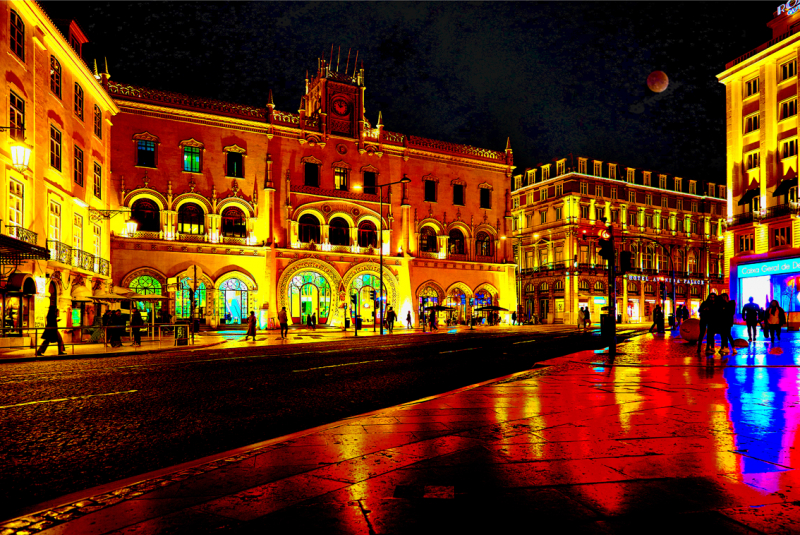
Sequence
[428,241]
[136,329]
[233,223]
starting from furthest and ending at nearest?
[428,241] < [233,223] < [136,329]

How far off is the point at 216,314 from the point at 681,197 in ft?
→ 201

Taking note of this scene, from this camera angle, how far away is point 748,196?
40.4 m

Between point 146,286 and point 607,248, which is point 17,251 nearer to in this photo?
point 607,248

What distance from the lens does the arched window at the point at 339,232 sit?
155 feet

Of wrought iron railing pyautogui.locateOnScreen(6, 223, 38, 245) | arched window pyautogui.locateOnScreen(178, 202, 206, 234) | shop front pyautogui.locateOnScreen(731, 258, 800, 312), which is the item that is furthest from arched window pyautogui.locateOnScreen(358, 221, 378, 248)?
wrought iron railing pyautogui.locateOnScreen(6, 223, 38, 245)

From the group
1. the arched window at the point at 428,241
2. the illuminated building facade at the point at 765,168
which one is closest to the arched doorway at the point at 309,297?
the arched window at the point at 428,241

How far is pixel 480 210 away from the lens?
53344mm

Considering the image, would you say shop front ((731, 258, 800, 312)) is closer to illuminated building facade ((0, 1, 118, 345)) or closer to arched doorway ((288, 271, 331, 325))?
arched doorway ((288, 271, 331, 325))

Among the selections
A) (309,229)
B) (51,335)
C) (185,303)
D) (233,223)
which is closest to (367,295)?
(309,229)

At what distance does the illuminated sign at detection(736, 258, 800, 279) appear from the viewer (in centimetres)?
3712

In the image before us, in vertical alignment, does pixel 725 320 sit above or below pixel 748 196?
below

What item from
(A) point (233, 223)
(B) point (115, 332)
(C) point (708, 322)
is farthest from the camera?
(A) point (233, 223)

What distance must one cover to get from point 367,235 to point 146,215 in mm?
16469

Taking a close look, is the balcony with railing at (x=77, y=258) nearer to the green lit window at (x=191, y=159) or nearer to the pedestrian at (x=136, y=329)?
the pedestrian at (x=136, y=329)
